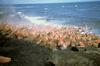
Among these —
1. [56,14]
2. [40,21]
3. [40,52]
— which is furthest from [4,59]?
[56,14]

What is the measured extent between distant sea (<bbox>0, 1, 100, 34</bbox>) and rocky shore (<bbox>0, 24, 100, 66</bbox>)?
183 mm

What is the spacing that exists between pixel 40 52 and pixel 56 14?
2.31 feet

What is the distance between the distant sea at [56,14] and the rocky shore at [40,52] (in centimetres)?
18

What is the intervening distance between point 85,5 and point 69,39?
0.59 meters

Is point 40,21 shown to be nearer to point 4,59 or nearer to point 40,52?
point 40,52

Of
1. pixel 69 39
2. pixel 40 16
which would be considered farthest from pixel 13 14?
pixel 69 39

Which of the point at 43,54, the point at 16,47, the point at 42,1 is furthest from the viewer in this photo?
the point at 42,1

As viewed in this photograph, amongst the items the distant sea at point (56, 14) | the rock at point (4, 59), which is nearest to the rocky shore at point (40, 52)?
the rock at point (4, 59)

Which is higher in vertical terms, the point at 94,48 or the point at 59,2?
the point at 59,2

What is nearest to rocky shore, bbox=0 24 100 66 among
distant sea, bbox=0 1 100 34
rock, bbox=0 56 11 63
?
rock, bbox=0 56 11 63

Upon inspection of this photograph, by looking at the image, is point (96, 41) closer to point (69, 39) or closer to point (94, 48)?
point (94, 48)

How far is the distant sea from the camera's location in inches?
133

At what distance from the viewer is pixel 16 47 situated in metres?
3.35

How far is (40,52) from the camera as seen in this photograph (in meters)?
3.18
